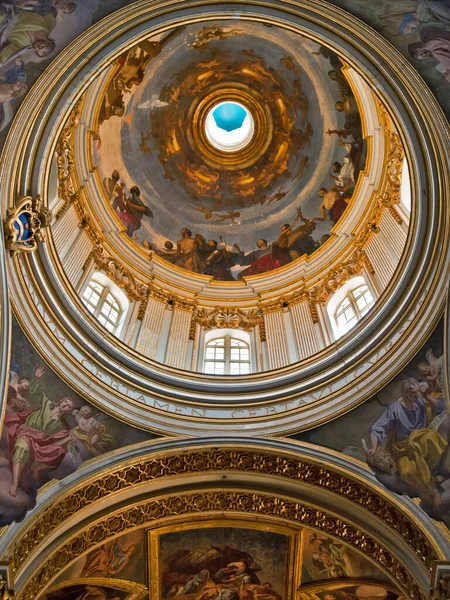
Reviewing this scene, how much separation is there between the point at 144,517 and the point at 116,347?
12.6ft

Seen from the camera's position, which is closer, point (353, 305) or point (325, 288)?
point (353, 305)

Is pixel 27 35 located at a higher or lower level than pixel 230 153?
lower

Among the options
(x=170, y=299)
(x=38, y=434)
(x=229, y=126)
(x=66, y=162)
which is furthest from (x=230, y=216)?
(x=38, y=434)

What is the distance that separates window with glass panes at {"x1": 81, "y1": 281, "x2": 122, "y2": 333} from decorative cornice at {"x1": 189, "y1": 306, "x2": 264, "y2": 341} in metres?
2.19

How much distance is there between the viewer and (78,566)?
12789 millimetres

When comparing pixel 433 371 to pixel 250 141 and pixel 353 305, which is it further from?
pixel 250 141

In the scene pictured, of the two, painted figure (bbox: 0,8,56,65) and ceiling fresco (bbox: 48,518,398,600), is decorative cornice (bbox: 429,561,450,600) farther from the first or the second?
painted figure (bbox: 0,8,56,65)

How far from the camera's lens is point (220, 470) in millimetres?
13352

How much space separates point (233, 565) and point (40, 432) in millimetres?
4926

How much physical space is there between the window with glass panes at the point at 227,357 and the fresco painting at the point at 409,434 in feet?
12.1

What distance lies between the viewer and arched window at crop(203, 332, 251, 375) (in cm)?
1692

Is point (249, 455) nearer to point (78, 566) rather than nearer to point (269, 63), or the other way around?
point (78, 566)

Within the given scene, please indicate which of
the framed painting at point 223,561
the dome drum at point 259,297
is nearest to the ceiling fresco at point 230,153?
the dome drum at point 259,297

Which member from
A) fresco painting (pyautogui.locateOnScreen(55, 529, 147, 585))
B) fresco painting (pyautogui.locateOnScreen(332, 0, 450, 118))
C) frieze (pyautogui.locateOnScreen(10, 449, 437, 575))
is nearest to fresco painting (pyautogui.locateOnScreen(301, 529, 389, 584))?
frieze (pyautogui.locateOnScreen(10, 449, 437, 575))
